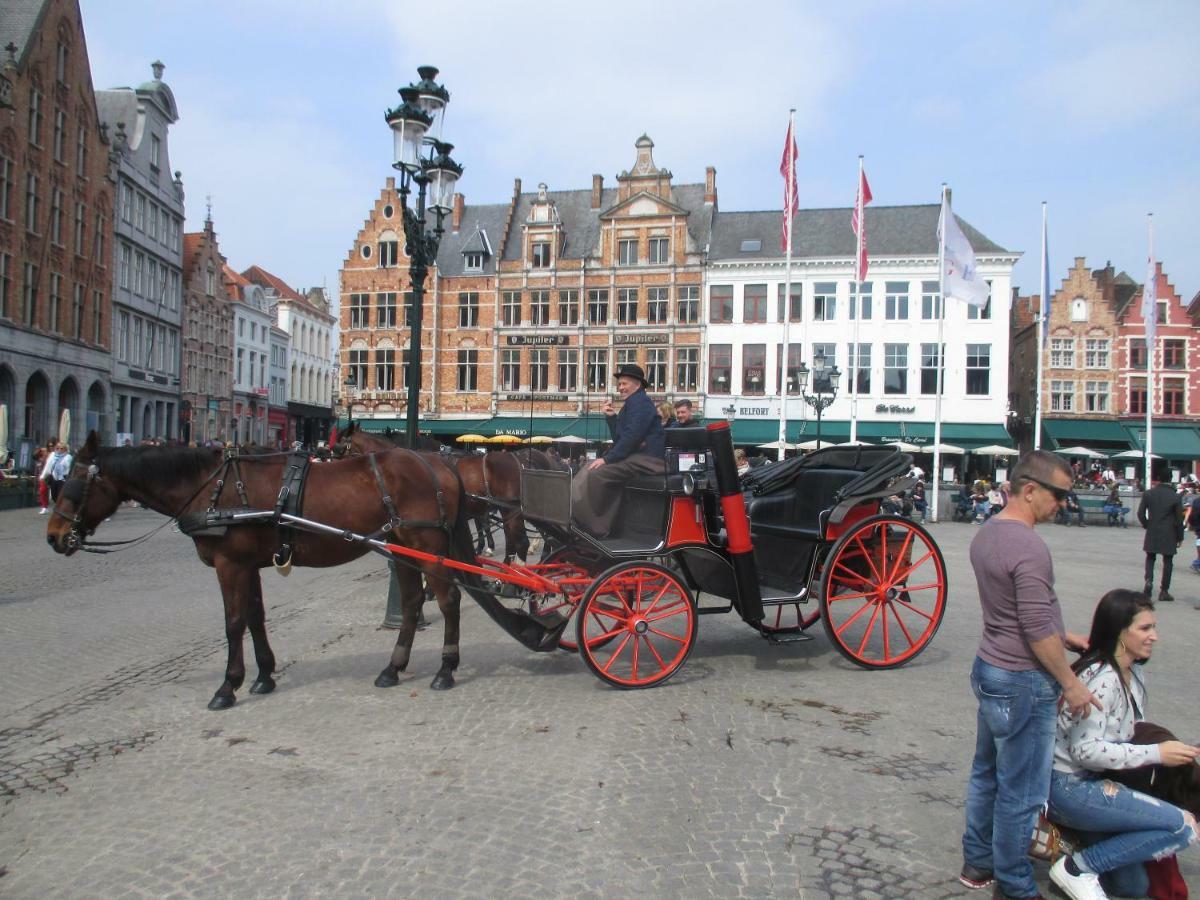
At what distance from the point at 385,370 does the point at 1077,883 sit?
153 ft

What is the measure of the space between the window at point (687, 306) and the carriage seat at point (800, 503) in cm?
3678

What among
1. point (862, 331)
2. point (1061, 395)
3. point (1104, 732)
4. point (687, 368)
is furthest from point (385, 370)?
point (1104, 732)

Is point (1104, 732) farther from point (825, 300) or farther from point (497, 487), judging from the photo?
point (825, 300)

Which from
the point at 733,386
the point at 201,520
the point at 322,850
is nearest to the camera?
the point at 322,850

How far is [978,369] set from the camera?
40719 millimetres

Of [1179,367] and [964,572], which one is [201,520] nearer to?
[964,572]

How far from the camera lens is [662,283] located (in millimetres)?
43625

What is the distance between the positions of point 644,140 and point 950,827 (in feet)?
141

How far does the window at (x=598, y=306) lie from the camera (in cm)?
4450

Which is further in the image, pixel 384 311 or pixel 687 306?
pixel 384 311

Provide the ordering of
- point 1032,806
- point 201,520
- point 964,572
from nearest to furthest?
point 1032,806
point 201,520
point 964,572

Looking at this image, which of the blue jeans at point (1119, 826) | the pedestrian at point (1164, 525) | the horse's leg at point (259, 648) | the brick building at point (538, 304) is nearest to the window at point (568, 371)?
the brick building at point (538, 304)

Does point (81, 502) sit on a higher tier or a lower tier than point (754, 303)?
lower

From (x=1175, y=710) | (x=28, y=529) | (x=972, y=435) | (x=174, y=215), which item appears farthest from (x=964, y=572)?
(x=174, y=215)
